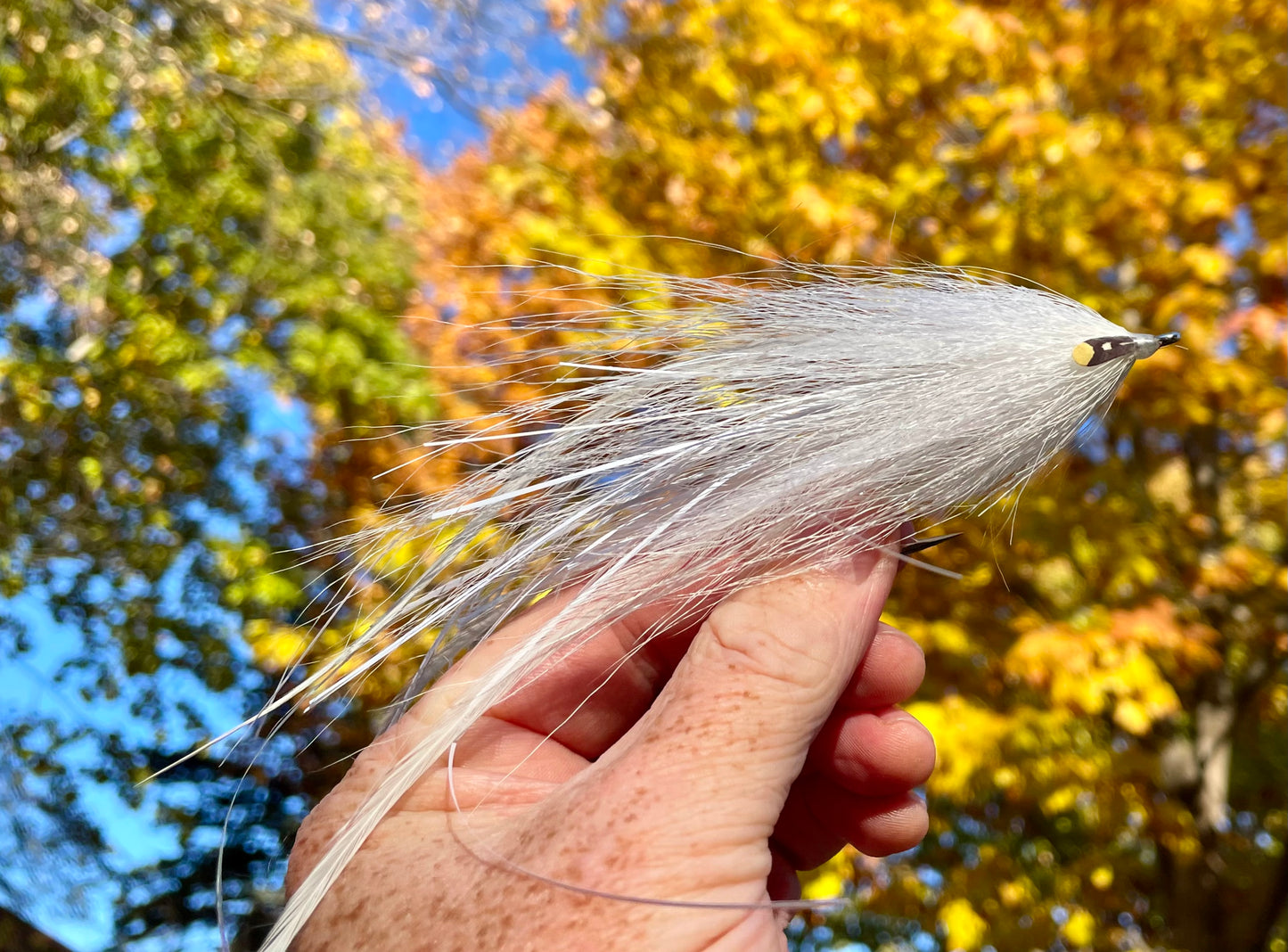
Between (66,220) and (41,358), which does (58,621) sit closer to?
(41,358)

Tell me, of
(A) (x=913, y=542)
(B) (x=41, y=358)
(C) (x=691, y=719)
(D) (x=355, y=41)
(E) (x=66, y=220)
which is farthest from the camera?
(B) (x=41, y=358)

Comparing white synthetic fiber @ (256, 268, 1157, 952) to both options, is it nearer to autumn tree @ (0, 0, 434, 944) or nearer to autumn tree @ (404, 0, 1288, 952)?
autumn tree @ (404, 0, 1288, 952)

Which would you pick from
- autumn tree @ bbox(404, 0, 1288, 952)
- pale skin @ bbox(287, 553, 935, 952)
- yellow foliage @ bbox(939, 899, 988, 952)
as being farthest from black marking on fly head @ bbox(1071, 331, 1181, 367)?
yellow foliage @ bbox(939, 899, 988, 952)

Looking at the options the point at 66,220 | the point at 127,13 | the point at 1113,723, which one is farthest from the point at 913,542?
the point at 66,220

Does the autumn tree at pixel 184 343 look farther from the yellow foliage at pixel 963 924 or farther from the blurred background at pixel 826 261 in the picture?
the yellow foliage at pixel 963 924

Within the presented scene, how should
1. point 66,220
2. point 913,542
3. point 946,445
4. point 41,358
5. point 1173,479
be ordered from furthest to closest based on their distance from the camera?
point 41,358, point 66,220, point 1173,479, point 913,542, point 946,445
